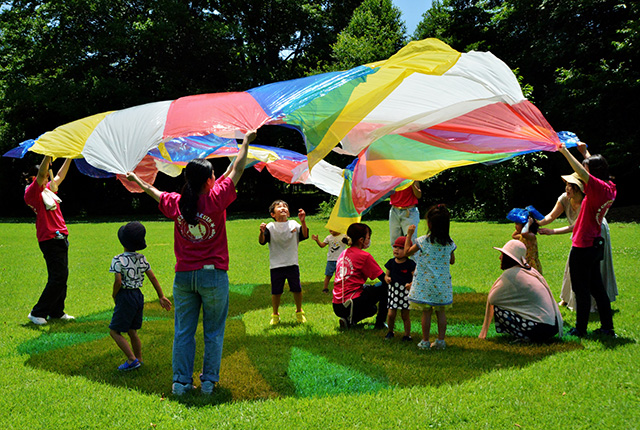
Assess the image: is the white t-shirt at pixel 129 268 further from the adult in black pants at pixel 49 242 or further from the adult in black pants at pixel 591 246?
the adult in black pants at pixel 591 246

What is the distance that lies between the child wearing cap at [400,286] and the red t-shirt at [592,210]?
5.65 feet

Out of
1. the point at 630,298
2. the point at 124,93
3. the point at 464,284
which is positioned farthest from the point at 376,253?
the point at 124,93

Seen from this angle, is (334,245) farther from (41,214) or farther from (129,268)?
(41,214)

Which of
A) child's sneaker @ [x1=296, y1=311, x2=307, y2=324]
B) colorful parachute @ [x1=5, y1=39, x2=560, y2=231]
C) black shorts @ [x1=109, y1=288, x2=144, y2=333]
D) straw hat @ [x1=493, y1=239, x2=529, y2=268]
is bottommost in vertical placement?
child's sneaker @ [x1=296, y1=311, x2=307, y2=324]

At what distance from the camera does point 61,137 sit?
5348 mm

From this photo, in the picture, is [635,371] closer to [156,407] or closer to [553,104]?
[156,407]

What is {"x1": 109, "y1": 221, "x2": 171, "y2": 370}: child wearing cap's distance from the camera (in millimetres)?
4328

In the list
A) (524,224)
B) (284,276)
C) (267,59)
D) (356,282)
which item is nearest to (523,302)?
(524,224)

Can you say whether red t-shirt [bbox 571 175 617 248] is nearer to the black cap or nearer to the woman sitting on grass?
the woman sitting on grass

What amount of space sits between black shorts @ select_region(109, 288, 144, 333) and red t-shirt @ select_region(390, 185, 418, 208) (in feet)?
15.0

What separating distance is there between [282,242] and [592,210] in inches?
135

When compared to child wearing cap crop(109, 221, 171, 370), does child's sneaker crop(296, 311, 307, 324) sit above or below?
below

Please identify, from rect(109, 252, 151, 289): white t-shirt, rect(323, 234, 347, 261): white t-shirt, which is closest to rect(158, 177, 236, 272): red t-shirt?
A: rect(109, 252, 151, 289): white t-shirt

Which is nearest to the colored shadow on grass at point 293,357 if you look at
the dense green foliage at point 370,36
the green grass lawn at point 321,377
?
the green grass lawn at point 321,377
